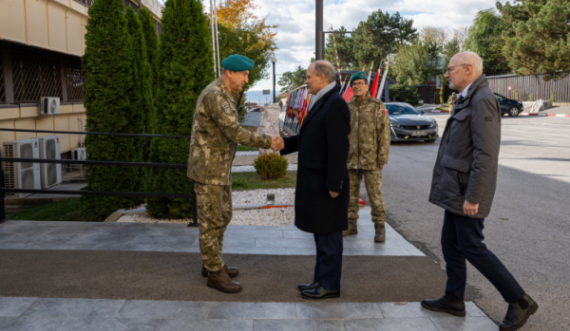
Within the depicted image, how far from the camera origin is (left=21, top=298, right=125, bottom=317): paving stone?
138 inches

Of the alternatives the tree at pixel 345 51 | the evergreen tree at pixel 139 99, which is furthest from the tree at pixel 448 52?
the evergreen tree at pixel 139 99

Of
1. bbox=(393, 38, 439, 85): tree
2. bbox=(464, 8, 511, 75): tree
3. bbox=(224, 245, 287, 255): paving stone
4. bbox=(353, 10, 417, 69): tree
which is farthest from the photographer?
bbox=(353, 10, 417, 69): tree

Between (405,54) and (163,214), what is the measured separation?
174ft

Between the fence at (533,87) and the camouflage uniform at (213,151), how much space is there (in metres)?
37.5

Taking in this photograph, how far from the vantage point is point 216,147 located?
4020 mm

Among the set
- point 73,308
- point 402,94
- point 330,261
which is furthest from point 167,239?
point 402,94

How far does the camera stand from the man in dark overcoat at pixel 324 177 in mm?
3781

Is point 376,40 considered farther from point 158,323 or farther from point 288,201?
point 158,323

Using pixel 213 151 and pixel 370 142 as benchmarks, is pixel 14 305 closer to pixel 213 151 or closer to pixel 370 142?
pixel 213 151

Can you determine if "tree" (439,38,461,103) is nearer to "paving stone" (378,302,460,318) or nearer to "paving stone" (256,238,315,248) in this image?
"paving stone" (256,238,315,248)

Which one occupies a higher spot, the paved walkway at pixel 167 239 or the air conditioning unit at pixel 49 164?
the air conditioning unit at pixel 49 164

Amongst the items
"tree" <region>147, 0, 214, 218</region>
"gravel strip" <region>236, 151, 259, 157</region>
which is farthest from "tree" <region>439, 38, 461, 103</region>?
"tree" <region>147, 0, 214, 218</region>

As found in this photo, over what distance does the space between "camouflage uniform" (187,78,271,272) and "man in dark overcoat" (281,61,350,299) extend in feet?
1.45

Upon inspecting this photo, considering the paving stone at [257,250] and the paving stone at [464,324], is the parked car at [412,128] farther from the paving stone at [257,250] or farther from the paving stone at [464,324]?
the paving stone at [464,324]
